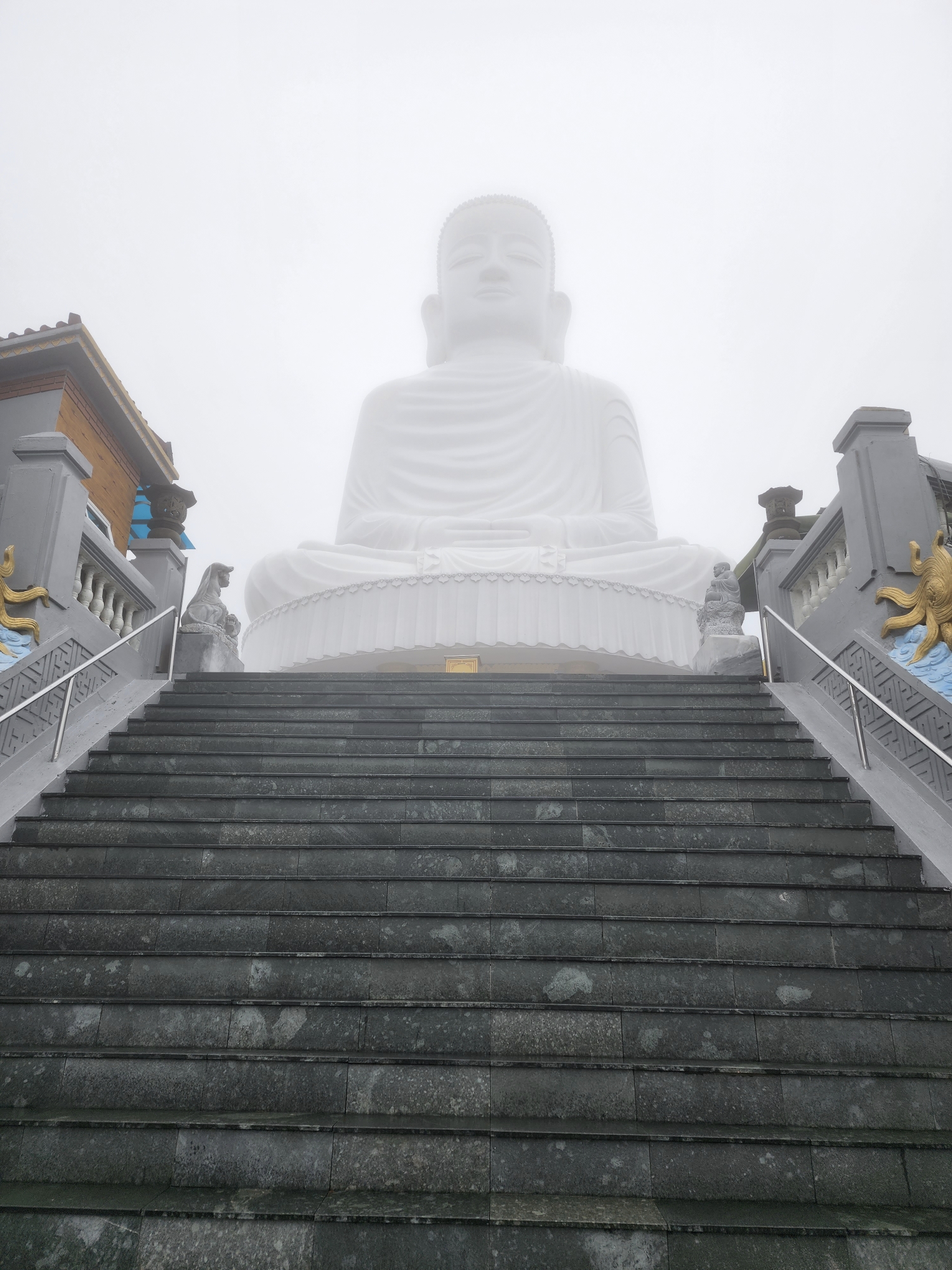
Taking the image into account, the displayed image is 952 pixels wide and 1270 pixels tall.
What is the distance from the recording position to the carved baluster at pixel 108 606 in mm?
7270

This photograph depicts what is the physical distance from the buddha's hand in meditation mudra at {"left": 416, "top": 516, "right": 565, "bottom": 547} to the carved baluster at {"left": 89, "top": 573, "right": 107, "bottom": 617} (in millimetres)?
4901

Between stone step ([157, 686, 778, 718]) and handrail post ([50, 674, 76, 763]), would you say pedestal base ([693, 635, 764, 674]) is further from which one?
handrail post ([50, 674, 76, 763])

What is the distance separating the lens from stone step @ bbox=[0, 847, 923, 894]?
437 cm

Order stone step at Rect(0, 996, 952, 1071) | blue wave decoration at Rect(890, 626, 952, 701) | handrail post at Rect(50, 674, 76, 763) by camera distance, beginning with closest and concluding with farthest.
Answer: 1. stone step at Rect(0, 996, 952, 1071)
2. blue wave decoration at Rect(890, 626, 952, 701)
3. handrail post at Rect(50, 674, 76, 763)

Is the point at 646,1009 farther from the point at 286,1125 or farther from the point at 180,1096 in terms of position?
the point at 180,1096

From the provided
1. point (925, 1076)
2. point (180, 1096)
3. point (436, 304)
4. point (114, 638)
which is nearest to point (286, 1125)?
point (180, 1096)

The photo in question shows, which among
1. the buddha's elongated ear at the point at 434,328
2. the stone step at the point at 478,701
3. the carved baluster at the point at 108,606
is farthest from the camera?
the buddha's elongated ear at the point at 434,328

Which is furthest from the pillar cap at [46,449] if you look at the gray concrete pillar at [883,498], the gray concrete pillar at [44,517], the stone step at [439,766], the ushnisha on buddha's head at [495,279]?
the ushnisha on buddha's head at [495,279]

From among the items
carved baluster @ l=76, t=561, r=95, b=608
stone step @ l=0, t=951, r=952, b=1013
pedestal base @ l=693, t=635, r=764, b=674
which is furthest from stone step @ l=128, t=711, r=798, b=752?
stone step @ l=0, t=951, r=952, b=1013

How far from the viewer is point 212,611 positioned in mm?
8250

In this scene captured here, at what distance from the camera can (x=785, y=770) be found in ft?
18.3

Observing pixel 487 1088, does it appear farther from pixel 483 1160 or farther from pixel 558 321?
pixel 558 321

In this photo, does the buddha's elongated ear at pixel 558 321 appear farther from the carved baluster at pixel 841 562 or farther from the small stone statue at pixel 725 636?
the carved baluster at pixel 841 562

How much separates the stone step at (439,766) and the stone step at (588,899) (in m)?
1.17
